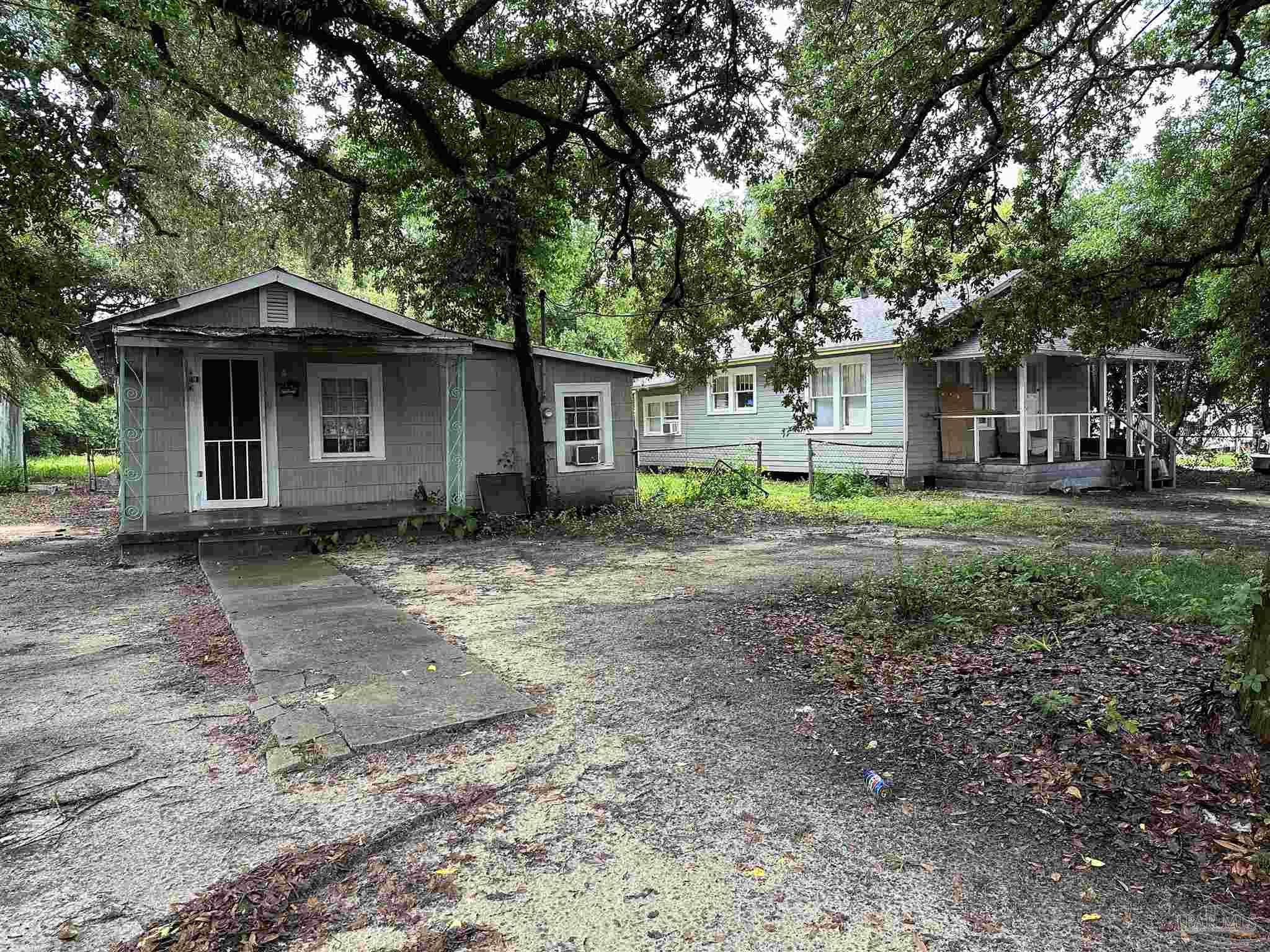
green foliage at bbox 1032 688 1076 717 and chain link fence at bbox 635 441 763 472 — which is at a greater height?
chain link fence at bbox 635 441 763 472

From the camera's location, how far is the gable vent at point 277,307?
11.0 m

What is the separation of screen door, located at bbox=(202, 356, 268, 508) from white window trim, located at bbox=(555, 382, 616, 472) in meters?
4.62

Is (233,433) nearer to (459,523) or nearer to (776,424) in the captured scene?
(459,523)

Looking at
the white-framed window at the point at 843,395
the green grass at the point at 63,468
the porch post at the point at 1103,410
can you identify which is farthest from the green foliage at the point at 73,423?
the porch post at the point at 1103,410

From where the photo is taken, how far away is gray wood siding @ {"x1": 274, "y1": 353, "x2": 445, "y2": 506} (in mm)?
11180

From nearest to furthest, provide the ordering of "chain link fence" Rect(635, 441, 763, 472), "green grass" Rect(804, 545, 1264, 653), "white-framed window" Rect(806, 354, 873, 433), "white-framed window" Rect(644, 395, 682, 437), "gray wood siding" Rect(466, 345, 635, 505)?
"green grass" Rect(804, 545, 1264, 653), "gray wood siding" Rect(466, 345, 635, 505), "white-framed window" Rect(806, 354, 873, 433), "chain link fence" Rect(635, 441, 763, 472), "white-framed window" Rect(644, 395, 682, 437)

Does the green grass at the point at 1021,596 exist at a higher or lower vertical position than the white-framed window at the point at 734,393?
lower

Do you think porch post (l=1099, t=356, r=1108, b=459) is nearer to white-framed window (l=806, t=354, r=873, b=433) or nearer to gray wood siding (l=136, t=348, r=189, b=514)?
white-framed window (l=806, t=354, r=873, b=433)

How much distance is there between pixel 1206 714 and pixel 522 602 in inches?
200

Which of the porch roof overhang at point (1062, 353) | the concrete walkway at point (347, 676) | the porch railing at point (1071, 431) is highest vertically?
the porch roof overhang at point (1062, 353)

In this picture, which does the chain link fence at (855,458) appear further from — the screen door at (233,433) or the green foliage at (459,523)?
the screen door at (233,433)

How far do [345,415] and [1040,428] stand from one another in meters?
14.9

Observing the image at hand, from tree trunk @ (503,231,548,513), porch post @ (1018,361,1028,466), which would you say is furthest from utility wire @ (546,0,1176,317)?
porch post @ (1018,361,1028,466)

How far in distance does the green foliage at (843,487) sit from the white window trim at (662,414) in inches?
262
